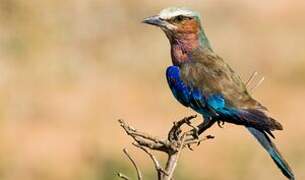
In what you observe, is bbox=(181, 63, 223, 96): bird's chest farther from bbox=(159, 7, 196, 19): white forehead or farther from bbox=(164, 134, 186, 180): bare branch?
bbox=(164, 134, 186, 180): bare branch

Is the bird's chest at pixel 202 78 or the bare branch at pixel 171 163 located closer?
the bare branch at pixel 171 163

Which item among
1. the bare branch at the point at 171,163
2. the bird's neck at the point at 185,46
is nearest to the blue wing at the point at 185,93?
the bird's neck at the point at 185,46

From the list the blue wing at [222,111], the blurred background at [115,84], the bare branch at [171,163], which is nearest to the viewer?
the bare branch at [171,163]

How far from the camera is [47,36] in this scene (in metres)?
16.4

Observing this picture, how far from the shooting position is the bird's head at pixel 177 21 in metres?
7.70

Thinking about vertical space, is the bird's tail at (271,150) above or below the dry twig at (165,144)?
below

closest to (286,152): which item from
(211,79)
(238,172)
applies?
(238,172)

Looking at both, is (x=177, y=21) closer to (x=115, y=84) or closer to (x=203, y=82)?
(x=203, y=82)

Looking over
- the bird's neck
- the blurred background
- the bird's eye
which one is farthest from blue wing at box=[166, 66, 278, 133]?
the blurred background

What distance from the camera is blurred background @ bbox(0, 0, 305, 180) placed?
14.6 m

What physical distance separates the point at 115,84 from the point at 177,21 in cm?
1156

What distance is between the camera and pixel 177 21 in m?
7.88

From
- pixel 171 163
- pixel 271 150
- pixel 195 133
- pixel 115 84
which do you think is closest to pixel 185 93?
pixel 271 150

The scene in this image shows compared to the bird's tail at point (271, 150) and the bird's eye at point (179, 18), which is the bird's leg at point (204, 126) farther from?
the bird's eye at point (179, 18)
